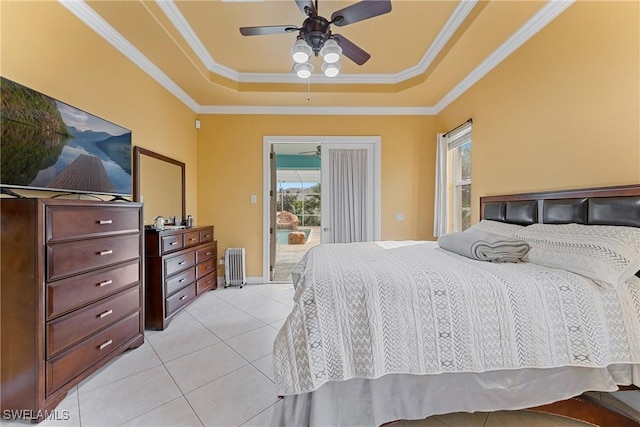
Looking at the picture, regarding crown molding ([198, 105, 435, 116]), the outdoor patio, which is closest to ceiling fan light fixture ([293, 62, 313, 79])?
crown molding ([198, 105, 435, 116])

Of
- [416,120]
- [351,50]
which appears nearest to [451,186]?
[416,120]

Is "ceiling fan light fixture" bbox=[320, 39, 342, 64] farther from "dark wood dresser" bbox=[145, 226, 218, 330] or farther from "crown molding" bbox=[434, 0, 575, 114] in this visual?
"dark wood dresser" bbox=[145, 226, 218, 330]

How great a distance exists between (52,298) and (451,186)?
408cm

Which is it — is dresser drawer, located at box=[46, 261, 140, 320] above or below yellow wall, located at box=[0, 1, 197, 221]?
below

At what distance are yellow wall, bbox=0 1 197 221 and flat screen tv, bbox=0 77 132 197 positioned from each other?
19cm

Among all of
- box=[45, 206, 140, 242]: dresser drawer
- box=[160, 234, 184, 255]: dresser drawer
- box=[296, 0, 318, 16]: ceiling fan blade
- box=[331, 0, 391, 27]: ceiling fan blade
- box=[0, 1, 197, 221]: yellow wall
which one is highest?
box=[296, 0, 318, 16]: ceiling fan blade

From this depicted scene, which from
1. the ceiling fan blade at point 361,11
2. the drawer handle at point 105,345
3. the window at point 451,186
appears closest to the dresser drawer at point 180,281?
the drawer handle at point 105,345

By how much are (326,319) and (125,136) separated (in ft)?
7.96

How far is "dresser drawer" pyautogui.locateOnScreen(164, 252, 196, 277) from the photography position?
2.54 metres

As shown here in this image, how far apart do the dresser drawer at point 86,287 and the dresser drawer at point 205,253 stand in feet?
3.54

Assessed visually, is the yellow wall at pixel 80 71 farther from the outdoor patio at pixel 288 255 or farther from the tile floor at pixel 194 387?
the outdoor patio at pixel 288 255

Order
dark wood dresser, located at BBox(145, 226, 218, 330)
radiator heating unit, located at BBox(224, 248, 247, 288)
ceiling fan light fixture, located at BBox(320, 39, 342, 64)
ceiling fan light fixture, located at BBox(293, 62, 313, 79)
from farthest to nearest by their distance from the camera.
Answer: radiator heating unit, located at BBox(224, 248, 247, 288)
dark wood dresser, located at BBox(145, 226, 218, 330)
ceiling fan light fixture, located at BBox(293, 62, 313, 79)
ceiling fan light fixture, located at BBox(320, 39, 342, 64)

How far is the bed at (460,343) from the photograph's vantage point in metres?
1.13

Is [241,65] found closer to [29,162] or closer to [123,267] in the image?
[29,162]
